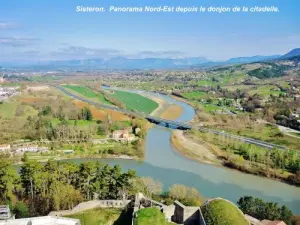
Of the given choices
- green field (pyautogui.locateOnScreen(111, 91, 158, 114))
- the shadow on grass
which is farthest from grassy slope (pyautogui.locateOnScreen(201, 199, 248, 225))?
green field (pyautogui.locateOnScreen(111, 91, 158, 114))

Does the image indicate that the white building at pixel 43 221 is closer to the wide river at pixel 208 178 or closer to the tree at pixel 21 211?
the tree at pixel 21 211

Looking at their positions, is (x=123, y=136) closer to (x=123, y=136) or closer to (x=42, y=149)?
(x=123, y=136)

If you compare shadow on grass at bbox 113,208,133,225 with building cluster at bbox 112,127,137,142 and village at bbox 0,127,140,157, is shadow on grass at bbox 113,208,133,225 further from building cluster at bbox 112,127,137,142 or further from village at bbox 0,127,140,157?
building cluster at bbox 112,127,137,142

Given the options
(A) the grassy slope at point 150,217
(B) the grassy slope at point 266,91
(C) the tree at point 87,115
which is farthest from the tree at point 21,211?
(B) the grassy slope at point 266,91

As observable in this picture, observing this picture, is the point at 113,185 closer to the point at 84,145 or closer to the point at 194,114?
the point at 84,145

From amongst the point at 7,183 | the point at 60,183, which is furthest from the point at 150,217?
the point at 7,183
